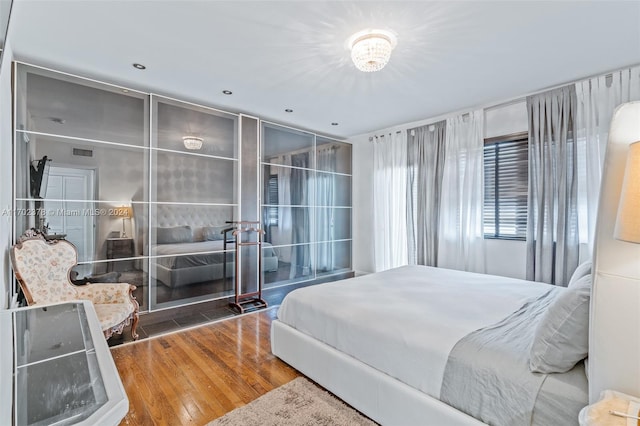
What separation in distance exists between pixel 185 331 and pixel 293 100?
9.67 ft

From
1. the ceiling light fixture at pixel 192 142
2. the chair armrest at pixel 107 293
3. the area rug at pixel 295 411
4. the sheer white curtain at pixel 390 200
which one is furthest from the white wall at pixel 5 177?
the sheer white curtain at pixel 390 200

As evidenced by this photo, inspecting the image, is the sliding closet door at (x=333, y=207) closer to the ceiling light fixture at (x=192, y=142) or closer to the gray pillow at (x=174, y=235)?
the ceiling light fixture at (x=192, y=142)

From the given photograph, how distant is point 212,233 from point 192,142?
1185 mm

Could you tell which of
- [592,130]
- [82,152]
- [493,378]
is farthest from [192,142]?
[592,130]

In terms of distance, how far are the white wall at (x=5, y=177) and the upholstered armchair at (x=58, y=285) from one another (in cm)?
10

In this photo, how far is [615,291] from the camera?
107 centimetres

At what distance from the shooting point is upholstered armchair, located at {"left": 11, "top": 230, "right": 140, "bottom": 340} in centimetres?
236

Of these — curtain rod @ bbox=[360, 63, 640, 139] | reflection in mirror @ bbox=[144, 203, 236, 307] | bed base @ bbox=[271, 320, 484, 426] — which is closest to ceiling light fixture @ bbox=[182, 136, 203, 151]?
reflection in mirror @ bbox=[144, 203, 236, 307]

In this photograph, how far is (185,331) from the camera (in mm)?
3174

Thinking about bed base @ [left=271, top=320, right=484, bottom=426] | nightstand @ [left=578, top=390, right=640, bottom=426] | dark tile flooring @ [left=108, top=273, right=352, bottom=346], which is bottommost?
dark tile flooring @ [left=108, top=273, right=352, bottom=346]

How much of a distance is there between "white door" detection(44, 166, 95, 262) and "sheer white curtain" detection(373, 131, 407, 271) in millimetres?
3937

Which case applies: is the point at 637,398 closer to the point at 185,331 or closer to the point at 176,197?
the point at 185,331

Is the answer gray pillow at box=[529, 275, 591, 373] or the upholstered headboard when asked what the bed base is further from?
the upholstered headboard

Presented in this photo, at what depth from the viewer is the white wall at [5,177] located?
2.07m
